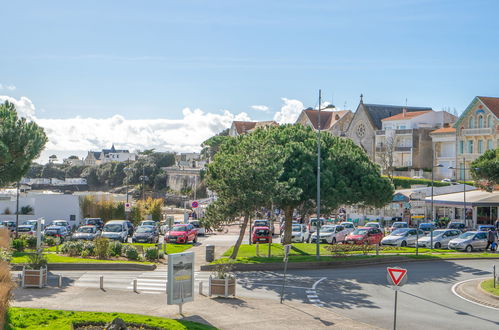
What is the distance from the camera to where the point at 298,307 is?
21828 millimetres

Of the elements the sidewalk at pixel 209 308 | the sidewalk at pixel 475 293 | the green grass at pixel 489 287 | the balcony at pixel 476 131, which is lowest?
the sidewalk at pixel 209 308

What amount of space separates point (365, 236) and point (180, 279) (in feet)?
82.6

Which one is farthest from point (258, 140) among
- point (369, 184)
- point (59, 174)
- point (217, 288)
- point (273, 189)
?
point (59, 174)

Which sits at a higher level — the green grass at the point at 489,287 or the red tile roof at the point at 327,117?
the red tile roof at the point at 327,117

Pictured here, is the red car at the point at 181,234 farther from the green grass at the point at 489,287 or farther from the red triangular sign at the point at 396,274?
the red triangular sign at the point at 396,274

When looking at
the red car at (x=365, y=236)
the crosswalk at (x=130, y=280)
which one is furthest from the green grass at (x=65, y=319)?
the red car at (x=365, y=236)

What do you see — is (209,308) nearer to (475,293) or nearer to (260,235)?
(475,293)

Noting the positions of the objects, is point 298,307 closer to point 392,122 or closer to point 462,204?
point 462,204

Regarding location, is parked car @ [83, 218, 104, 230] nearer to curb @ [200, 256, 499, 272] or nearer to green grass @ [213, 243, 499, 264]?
green grass @ [213, 243, 499, 264]

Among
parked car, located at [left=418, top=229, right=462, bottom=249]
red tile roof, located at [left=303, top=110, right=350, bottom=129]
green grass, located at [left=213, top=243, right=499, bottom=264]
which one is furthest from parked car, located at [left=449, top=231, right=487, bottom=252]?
red tile roof, located at [left=303, top=110, right=350, bottom=129]

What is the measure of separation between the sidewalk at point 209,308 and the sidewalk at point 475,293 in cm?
641

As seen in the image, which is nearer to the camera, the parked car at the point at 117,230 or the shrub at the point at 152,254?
the shrub at the point at 152,254

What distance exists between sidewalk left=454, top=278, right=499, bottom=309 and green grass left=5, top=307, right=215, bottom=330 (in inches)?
450

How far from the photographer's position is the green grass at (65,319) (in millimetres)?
16703
